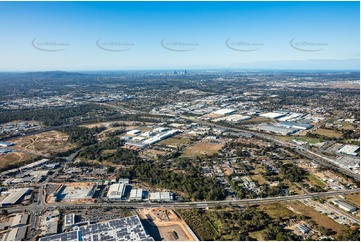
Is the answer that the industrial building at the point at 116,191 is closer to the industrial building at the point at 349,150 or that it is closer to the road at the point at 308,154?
the road at the point at 308,154

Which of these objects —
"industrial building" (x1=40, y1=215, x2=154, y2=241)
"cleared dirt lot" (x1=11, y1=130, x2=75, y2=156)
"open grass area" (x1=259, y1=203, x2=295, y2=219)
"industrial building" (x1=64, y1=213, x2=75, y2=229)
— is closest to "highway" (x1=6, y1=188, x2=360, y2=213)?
"open grass area" (x1=259, y1=203, x2=295, y2=219)

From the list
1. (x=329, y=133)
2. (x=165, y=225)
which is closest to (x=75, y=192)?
(x=165, y=225)

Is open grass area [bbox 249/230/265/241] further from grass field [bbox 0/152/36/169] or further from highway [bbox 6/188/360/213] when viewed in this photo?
grass field [bbox 0/152/36/169]

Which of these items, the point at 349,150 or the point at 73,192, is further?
the point at 349,150

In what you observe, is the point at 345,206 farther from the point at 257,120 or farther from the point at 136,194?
the point at 257,120

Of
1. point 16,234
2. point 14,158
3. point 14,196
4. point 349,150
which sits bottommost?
point 14,158

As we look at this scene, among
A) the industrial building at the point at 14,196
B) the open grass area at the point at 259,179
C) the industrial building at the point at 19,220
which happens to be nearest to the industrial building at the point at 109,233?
the industrial building at the point at 19,220
